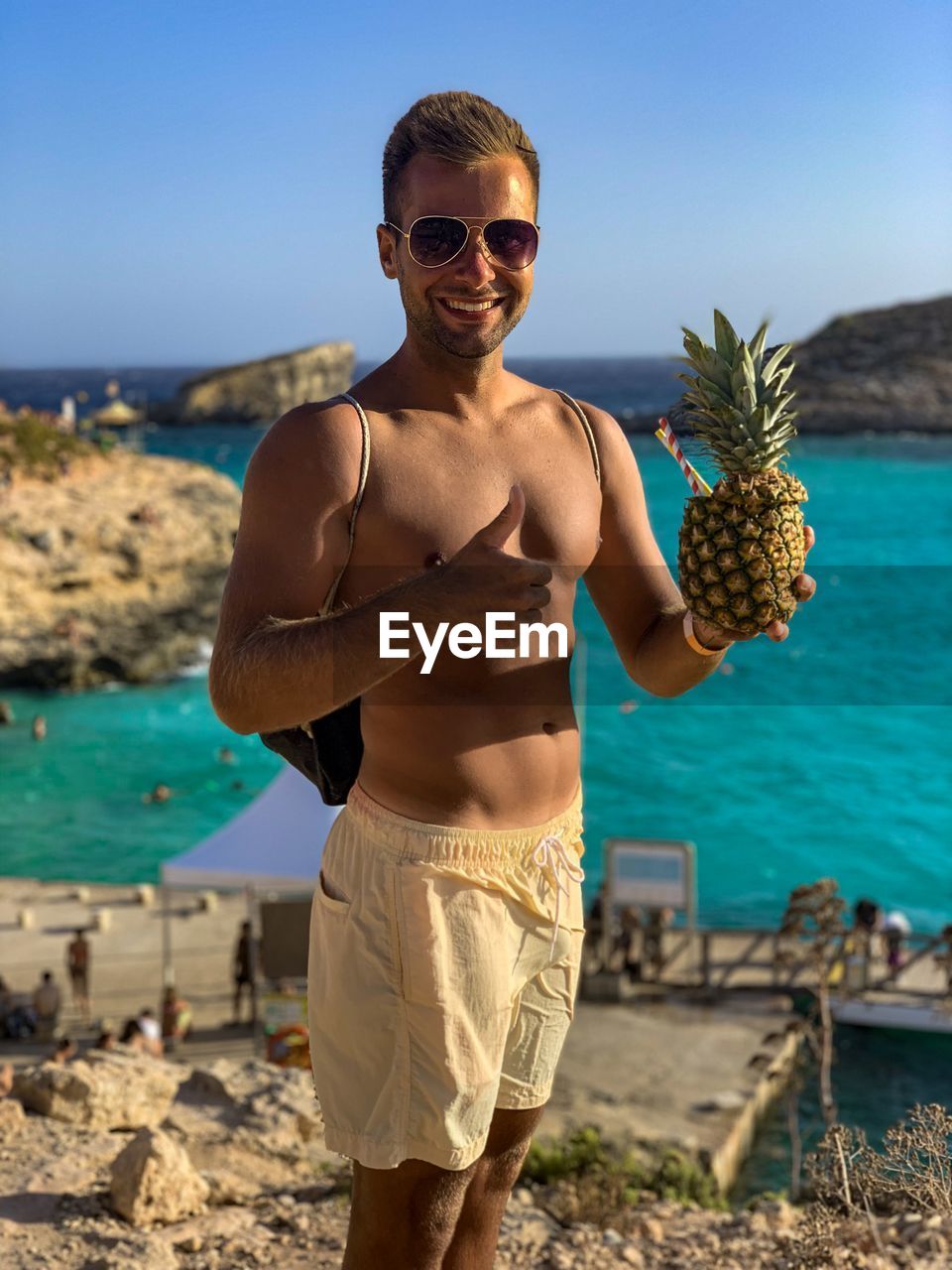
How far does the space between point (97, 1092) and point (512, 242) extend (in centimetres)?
482

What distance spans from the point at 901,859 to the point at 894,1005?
1397 cm

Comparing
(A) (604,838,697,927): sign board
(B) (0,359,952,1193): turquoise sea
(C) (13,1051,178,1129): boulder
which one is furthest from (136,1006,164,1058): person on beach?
(A) (604,838,697,927): sign board

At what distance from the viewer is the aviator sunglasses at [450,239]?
3.05 m

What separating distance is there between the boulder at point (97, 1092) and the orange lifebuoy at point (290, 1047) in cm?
479

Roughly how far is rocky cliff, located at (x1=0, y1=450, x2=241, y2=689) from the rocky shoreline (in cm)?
3071

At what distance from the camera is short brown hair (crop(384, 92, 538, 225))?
3.07m

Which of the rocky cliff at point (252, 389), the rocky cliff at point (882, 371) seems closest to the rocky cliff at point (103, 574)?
the rocky cliff at point (882, 371)

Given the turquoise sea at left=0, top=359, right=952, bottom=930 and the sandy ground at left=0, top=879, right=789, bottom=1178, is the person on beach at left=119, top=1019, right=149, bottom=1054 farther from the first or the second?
the turquoise sea at left=0, top=359, right=952, bottom=930

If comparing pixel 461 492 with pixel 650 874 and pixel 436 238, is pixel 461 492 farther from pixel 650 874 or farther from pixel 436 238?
pixel 650 874

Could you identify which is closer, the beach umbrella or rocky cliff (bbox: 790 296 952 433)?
the beach umbrella

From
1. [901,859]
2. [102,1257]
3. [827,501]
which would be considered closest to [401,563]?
[102,1257]

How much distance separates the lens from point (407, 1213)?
3195 mm

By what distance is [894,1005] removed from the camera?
1560cm

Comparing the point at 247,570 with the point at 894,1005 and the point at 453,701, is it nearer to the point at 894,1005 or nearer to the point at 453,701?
the point at 453,701
